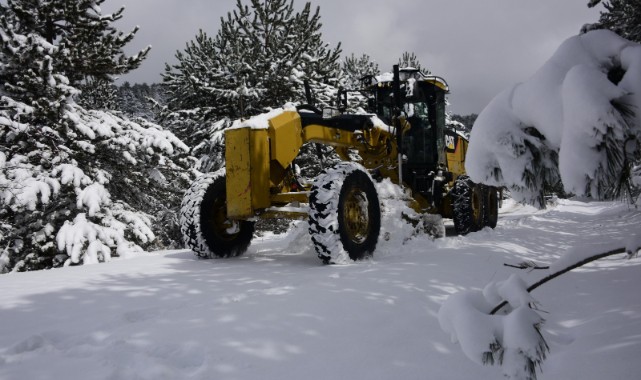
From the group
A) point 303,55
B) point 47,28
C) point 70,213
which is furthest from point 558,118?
point 303,55

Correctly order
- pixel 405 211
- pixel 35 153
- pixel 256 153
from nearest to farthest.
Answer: pixel 256 153, pixel 405 211, pixel 35 153

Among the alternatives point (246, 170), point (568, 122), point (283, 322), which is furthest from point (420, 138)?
point (568, 122)

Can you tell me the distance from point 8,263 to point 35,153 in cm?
200

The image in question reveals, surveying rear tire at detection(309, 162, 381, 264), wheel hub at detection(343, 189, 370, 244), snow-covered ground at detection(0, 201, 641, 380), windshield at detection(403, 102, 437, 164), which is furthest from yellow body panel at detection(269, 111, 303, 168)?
windshield at detection(403, 102, 437, 164)

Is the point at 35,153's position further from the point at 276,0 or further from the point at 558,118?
the point at 276,0

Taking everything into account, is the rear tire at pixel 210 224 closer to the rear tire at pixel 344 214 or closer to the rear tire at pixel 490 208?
the rear tire at pixel 344 214

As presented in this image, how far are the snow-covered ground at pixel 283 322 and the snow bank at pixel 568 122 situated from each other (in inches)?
14.3

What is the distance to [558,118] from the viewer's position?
4.81 ft

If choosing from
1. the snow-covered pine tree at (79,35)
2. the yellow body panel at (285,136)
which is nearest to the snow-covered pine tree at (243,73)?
the snow-covered pine tree at (79,35)

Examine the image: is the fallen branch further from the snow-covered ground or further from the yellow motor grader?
the yellow motor grader

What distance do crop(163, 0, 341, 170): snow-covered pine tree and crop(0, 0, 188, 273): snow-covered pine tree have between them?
509 centimetres

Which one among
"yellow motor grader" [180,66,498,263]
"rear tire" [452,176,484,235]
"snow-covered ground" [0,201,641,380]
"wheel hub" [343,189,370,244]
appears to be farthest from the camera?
"rear tire" [452,176,484,235]

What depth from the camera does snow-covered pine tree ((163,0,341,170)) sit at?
1431cm

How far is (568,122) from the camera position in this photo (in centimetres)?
139
